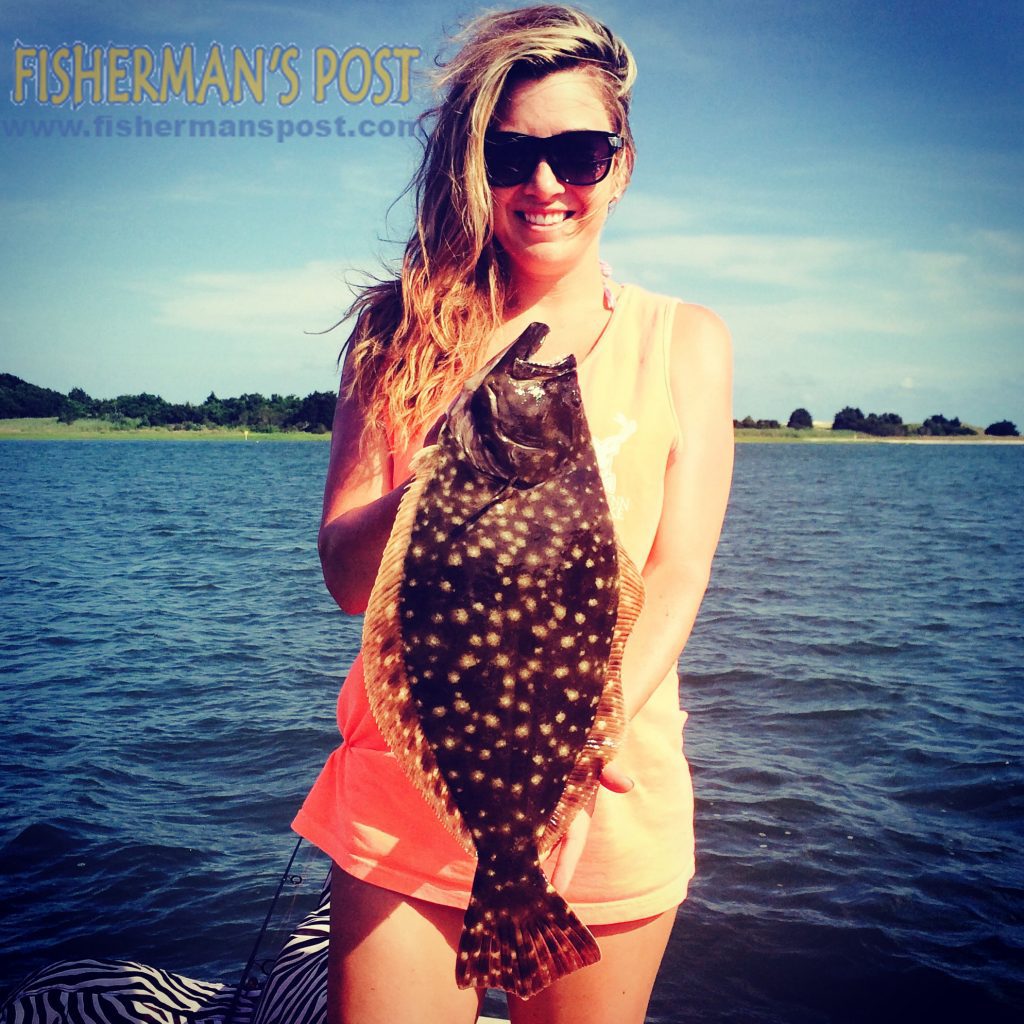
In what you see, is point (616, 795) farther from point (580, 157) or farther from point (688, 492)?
point (580, 157)

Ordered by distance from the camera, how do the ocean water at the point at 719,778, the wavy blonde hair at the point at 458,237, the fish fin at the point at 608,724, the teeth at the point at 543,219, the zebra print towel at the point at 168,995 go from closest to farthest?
the fish fin at the point at 608,724, the wavy blonde hair at the point at 458,237, the teeth at the point at 543,219, the zebra print towel at the point at 168,995, the ocean water at the point at 719,778

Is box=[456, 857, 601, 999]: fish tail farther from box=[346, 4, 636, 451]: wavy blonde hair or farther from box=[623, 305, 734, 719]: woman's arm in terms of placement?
box=[346, 4, 636, 451]: wavy blonde hair

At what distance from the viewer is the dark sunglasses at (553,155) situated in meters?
2.81

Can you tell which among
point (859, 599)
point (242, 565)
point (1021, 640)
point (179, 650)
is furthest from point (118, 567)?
point (1021, 640)

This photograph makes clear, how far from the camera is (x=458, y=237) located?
2.98 meters

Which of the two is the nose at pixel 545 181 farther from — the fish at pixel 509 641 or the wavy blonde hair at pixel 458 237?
the fish at pixel 509 641

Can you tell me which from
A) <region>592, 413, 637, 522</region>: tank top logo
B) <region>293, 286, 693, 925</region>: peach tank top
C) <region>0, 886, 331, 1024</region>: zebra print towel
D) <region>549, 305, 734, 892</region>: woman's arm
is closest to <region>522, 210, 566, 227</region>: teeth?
<region>293, 286, 693, 925</region>: peach tank top

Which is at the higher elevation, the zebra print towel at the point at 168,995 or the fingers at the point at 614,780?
the fingers at the point at 614,780

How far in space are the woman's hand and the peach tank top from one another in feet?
0.46

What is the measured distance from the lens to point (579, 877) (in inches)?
105

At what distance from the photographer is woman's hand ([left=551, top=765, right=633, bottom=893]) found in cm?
239

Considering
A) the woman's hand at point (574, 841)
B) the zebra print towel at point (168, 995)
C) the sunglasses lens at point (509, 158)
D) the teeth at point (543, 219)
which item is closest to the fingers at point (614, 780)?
the woman's hand at point (574, 841)

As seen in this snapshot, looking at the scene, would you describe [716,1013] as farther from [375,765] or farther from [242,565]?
[242,565]

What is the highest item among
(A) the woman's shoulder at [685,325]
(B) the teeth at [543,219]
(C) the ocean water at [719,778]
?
(B) the teeth at [543,219]
